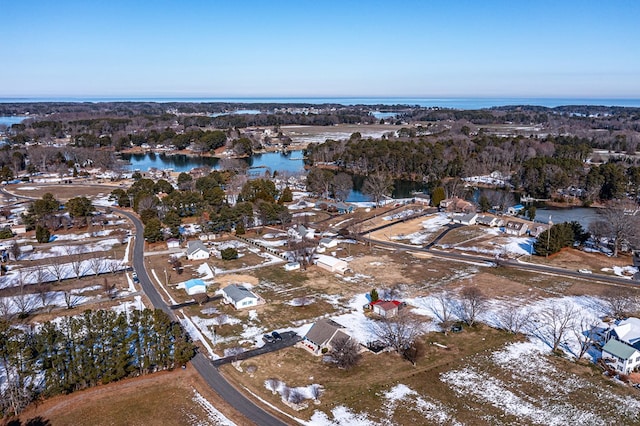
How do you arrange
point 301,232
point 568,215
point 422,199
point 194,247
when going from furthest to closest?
point 422,199 → point 568,215 → point 301,232 → point 194,247

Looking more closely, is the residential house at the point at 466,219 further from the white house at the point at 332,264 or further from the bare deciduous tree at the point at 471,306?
the bare deciduous tree at the point at 471,306

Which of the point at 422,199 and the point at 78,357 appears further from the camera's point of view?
the point at 422,199

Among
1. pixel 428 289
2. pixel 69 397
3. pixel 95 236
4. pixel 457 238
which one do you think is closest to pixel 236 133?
pixel 95 236

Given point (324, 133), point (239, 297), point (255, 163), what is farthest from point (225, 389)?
point (324, 133)

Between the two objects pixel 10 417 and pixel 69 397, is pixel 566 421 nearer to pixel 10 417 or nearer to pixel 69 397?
pixel 69 397

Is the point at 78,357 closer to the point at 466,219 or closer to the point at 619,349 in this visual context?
the point at 619,349

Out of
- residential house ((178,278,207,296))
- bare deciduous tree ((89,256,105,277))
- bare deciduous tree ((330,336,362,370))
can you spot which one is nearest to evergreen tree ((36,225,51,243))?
bare deciduous tree ((89,256,105,277))

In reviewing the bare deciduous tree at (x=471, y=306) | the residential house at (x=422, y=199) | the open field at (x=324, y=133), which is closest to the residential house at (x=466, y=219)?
the residential house at (x=422, y=199)
